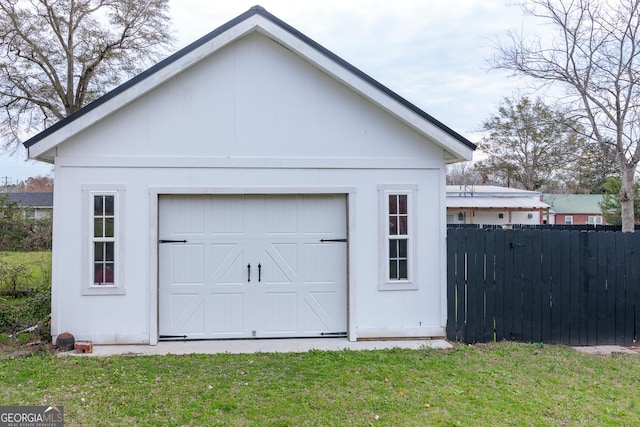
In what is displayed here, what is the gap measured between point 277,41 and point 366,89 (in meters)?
1.52

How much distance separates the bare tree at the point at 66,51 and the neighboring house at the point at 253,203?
39.5 feet

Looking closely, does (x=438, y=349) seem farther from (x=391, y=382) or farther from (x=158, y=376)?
(x=158, y=376)

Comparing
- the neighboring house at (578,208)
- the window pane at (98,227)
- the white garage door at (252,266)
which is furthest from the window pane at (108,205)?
the neighboring house at (578,208)

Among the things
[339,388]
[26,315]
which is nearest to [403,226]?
[339,388]

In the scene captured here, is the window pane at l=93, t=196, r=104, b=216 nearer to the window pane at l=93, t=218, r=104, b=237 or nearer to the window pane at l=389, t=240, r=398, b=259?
the window pane at l=93, t=218, r=104, b=237

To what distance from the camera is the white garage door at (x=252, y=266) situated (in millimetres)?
6875

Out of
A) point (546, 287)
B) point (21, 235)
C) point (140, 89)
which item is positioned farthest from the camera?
point (21, 235)

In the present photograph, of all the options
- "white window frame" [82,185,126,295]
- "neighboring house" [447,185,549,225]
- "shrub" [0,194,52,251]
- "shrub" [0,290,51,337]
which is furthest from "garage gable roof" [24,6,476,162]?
"neighboring house" [447,185,549,225]

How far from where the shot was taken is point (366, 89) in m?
6.70

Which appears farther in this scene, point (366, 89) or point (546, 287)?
point (546, 287)

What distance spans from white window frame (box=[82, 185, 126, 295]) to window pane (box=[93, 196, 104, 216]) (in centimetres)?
3

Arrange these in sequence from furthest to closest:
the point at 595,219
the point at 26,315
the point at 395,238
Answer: the point at 595,219
the point at 26,315
the point at 395,238

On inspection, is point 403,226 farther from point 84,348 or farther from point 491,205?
point 491,205

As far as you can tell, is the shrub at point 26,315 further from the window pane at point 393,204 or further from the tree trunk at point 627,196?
the tree trunk at point 627,196
